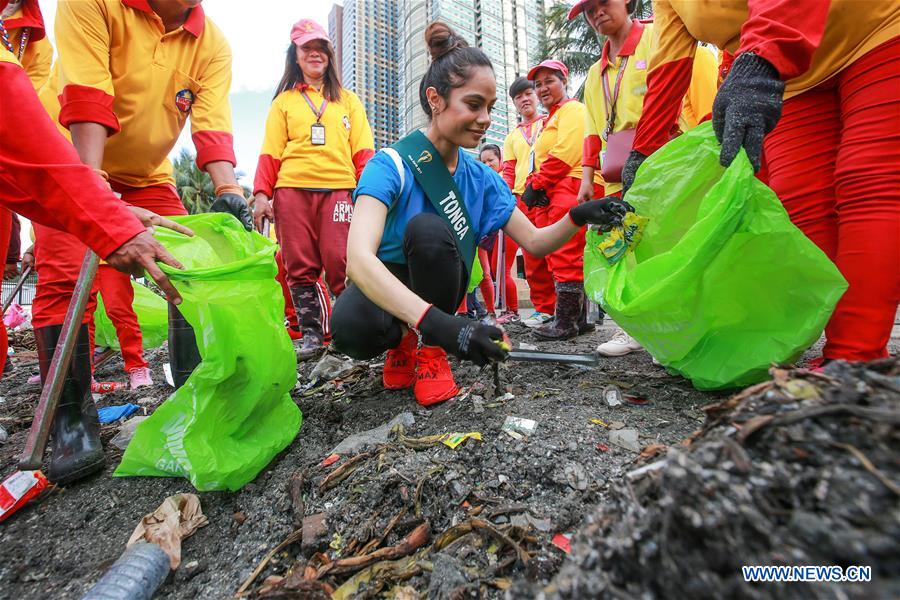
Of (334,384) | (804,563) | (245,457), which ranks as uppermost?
(804,563)

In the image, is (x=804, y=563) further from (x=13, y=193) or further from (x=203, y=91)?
(x=203, y=91)

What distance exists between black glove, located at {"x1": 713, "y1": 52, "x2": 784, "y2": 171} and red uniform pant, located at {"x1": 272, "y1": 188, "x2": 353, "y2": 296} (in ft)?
7.31

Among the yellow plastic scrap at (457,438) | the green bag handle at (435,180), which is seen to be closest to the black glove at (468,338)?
the yellow plastic scrap at (457,438)

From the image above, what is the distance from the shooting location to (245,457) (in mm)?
1208

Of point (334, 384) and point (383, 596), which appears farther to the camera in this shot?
point (334, 384)

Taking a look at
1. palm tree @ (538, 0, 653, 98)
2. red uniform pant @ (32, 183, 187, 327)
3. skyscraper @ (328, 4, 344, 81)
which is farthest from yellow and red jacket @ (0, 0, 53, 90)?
palm tree @ (538, 0, 653, 98)

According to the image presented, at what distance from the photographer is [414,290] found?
171 cm

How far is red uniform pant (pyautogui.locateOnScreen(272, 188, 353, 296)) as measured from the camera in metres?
2.80

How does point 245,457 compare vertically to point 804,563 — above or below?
below

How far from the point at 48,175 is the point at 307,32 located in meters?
2.27

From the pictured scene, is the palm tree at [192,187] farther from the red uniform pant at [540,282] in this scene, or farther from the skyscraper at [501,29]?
the red uniform pant at [540,282]

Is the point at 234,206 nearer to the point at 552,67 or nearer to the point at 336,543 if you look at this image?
the point at 336,543

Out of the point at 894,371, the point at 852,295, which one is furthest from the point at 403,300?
the point at 852,295

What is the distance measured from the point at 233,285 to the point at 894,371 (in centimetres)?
140
